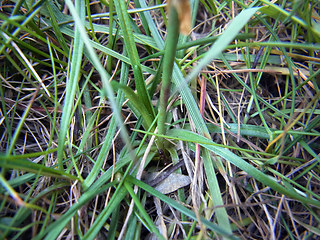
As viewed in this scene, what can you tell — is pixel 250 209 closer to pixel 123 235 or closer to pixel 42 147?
pixel 123 235

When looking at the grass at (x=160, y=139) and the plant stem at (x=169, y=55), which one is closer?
the plant stem at (x=169, y=55)

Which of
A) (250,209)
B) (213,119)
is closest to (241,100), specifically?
(213,119)

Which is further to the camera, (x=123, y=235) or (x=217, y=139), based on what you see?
(x=217, y=139)

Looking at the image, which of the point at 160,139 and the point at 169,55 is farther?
the point at 160,139

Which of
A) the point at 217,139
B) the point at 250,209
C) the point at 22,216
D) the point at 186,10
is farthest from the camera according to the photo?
the point at 217,139

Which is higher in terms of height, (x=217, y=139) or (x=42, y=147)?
(x=42, y=147)

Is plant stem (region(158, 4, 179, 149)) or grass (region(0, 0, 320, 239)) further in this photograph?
grass (region(0, 0, 320, 239))

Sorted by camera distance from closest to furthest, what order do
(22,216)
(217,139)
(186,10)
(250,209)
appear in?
(186,10)
(22,216)
(250,209)
(217,139)

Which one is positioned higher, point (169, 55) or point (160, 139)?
point (169, 55)
